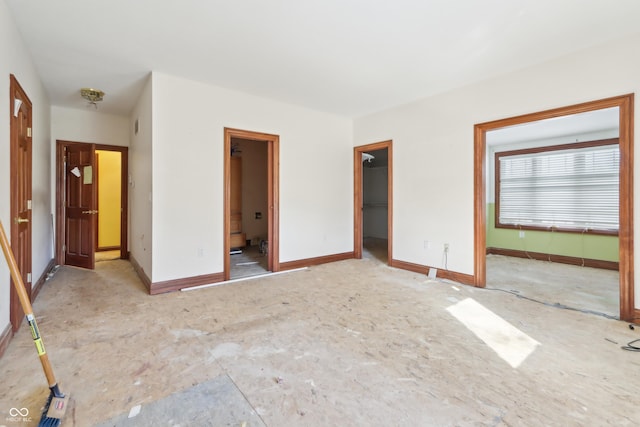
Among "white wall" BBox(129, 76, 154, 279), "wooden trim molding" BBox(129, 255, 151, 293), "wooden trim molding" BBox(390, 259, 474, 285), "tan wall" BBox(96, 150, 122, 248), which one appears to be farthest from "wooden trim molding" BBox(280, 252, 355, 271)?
"tan wall" BBox(96, 150, 122, 248)

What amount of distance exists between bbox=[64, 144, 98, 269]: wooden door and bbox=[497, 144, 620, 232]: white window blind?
754cm

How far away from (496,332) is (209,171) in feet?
11.6

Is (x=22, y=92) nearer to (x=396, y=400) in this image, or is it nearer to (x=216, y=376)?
(x=216, y=376)

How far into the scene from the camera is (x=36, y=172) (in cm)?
343

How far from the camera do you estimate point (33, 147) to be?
3.19m

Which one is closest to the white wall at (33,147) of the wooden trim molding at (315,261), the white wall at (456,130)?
the wooden trim molding at (315,261)

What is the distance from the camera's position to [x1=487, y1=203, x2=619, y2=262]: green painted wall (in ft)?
15.4

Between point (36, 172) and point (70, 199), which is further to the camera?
point (70, 199)

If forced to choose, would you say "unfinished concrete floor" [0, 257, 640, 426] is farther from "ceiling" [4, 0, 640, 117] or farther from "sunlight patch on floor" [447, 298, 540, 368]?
"ceiling" [4, 0, 640, 117]

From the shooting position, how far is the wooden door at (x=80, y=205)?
14.9 feet

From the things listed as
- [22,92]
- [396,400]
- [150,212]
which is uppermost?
[22,92]

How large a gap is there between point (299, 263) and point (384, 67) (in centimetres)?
301

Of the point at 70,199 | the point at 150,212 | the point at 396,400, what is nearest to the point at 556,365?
the point at 396,400

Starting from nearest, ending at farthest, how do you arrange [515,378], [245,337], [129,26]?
[515,378] → [245,337] → [129,26]
